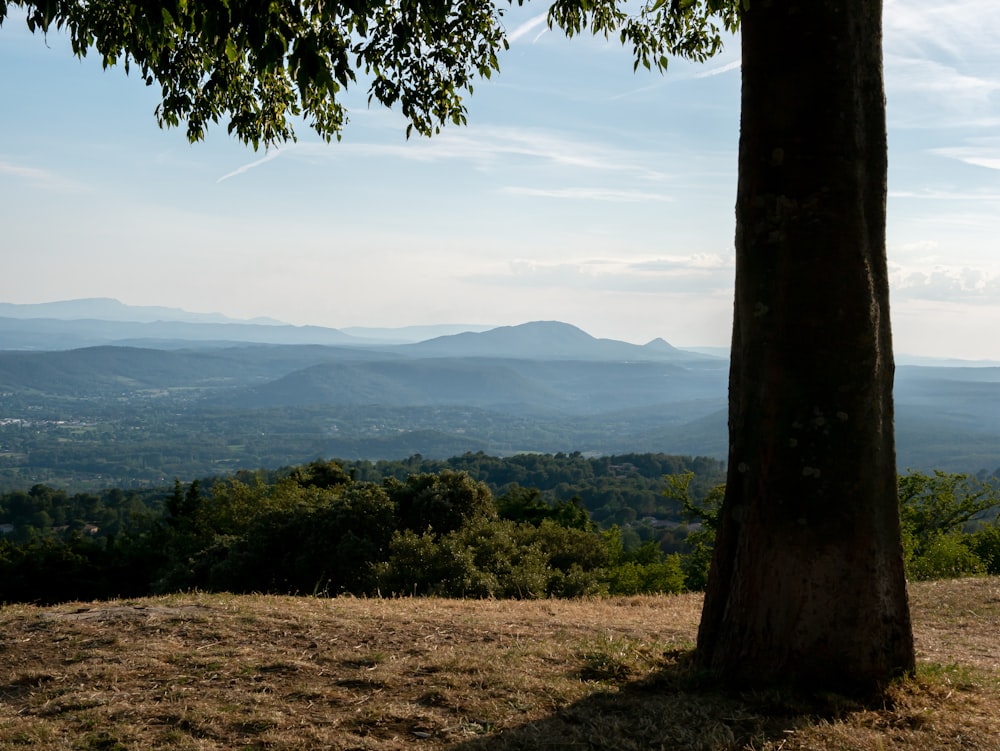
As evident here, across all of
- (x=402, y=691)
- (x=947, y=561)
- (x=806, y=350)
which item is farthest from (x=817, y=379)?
(x=947, y=561)

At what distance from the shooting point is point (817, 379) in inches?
205

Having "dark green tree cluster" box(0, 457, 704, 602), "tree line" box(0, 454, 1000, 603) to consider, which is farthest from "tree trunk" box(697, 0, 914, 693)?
"dark green tree cluster" box(0, 457, 704, 602)

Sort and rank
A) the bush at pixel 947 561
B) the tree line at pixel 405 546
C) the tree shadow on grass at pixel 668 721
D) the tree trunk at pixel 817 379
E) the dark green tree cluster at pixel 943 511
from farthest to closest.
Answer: the dark green tree cluster at pixel 943 511, the bush at pixel 947 561, the tree line at pixel 405 546, the tree trunk at pixel 817 379, the tree shadow on grass at pixel 668 721

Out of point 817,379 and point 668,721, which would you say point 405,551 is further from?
point 817,379

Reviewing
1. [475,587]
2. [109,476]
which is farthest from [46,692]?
[109,476]

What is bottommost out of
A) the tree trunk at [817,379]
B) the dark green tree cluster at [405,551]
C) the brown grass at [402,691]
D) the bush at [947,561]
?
the bush at [947,561]

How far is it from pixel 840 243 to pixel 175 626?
19.7 feet

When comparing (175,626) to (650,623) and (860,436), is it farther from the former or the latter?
(860,436)

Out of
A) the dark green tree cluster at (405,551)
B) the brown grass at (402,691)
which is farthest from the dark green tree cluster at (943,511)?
the brown grass at (402,691)

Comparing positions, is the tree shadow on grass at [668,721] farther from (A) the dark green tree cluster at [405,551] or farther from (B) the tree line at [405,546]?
(A) the dark green tree cluster at [405,551]

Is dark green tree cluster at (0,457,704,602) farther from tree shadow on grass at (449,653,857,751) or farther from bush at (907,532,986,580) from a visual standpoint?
tree shadow on grass at (449,653,857,751)

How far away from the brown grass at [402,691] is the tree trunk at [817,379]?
1.14 ft

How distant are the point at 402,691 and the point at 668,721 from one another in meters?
1.71

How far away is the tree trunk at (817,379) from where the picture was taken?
522cm
